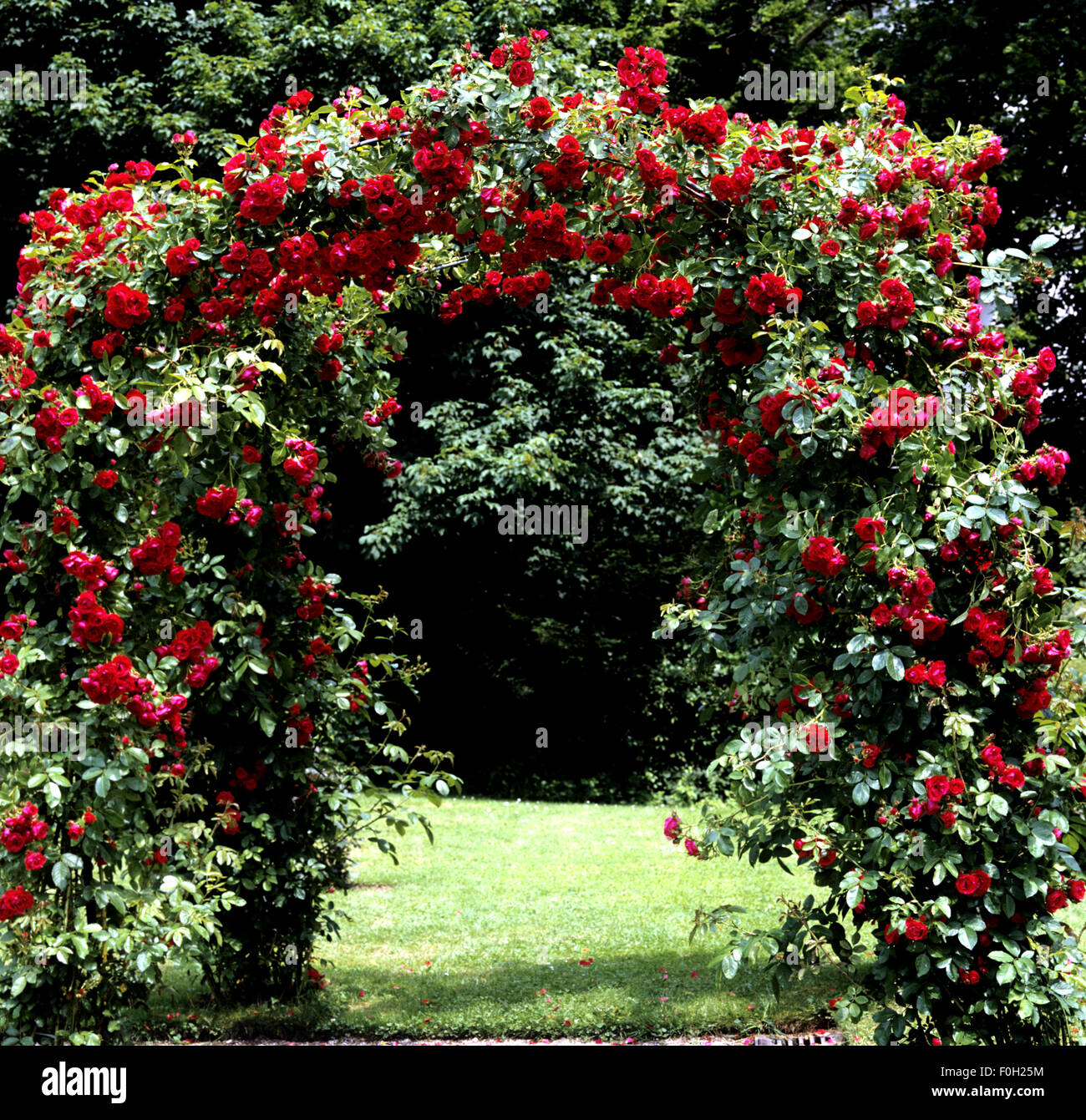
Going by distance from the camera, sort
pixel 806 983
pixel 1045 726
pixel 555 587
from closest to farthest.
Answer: pixel 1045 726, pixel 806 983, pixel 555 587

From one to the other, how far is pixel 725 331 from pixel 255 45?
9.48m

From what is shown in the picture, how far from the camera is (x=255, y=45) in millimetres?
10984

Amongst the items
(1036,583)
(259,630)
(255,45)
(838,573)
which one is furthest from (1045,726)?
(255,45)

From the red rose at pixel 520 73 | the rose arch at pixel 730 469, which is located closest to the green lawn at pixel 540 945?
the rose arch at pixel 730 469

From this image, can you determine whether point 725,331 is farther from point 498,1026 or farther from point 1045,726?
point 498,1026

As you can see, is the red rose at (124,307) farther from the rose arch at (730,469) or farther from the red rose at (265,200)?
the red rose at (265,200)

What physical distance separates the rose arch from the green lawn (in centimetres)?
131

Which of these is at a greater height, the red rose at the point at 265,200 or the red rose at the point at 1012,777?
the red rose at the point at 265,200

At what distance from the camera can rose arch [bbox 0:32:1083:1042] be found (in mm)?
3072

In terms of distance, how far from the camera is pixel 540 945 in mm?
5926

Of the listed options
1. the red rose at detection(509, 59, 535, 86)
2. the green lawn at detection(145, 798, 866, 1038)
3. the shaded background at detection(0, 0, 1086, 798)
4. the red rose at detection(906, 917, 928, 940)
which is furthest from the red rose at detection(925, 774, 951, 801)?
the shaded background at detection(0, 0, 1086, 798)

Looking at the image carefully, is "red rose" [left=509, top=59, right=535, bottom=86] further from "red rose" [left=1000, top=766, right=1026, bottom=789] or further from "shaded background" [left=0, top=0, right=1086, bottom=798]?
"shaded background" [left=0, top=0, right=1086, bottom=798]

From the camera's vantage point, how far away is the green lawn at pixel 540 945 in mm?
4508

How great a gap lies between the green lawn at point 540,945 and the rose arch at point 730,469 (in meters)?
1.31
